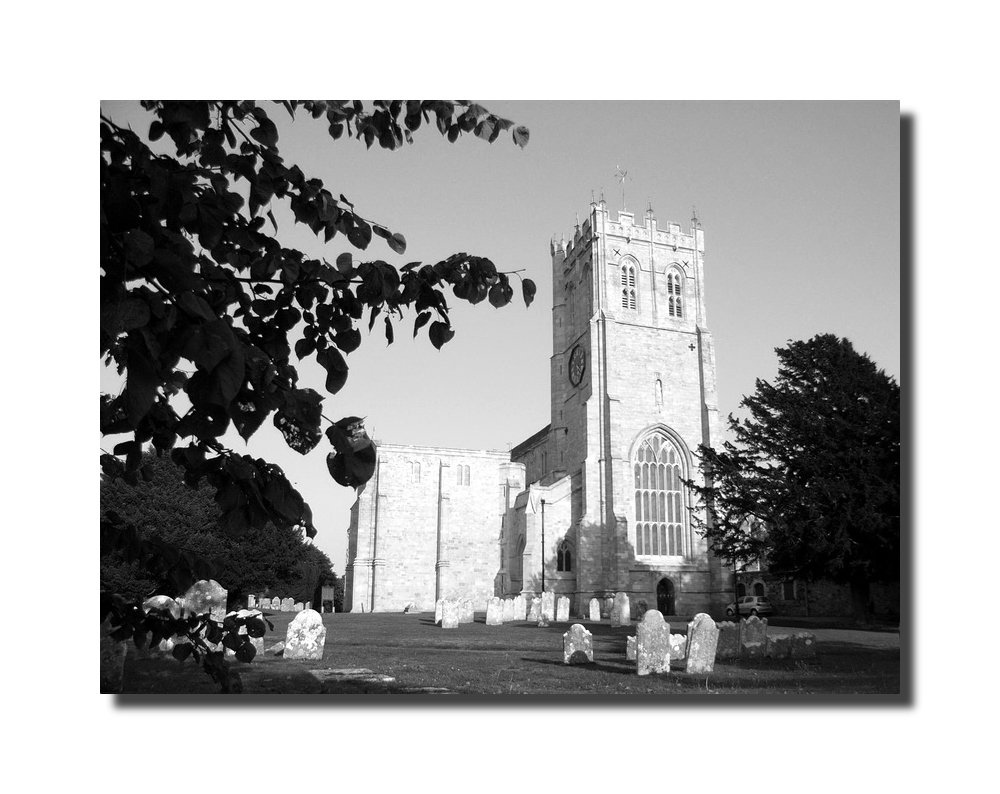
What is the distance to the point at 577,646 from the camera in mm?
8641

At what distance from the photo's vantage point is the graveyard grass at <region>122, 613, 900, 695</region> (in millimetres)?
5895

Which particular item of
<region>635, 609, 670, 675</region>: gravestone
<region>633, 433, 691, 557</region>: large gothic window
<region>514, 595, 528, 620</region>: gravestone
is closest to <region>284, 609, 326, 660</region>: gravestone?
<region>635, 609, 670, 675</region>: gravestone

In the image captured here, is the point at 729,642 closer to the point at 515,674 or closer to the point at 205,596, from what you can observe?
the point at 515,674

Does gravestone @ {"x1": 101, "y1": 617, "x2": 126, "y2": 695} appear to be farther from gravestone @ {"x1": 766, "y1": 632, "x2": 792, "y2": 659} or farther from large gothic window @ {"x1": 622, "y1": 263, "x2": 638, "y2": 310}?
large gothic window @ {"x1": 622, "y1": 263, "x2": 638, "y2": 310}

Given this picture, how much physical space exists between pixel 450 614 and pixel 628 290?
596 inches

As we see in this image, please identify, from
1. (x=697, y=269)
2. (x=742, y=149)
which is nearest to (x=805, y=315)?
Result: (x=742, y=149)

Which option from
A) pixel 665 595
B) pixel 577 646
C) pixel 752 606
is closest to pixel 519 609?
pixel 665 595

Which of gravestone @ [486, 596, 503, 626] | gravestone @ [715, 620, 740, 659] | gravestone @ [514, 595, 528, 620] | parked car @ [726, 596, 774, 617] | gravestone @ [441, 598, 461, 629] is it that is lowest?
parked car @ [726, 596, 774, 617]

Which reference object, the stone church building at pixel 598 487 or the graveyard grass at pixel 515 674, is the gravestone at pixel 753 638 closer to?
the graveyard grass at pixel 515 674

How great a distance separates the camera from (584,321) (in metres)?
28.2

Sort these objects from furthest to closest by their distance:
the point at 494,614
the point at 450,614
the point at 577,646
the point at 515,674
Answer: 1. the point at 494,614
2. the point at 450,614
3. the point at 577,646
4. the point at 515,674

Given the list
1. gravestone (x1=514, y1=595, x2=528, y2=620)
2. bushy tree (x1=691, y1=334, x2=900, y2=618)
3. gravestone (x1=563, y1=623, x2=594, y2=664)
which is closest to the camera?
gravestone (x1=563, y1=623, x2=594, y2=664)

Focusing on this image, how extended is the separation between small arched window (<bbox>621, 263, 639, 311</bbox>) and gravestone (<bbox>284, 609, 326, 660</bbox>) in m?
20.5

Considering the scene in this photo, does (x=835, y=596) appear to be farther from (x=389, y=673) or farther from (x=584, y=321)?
(x=584, y=321)
